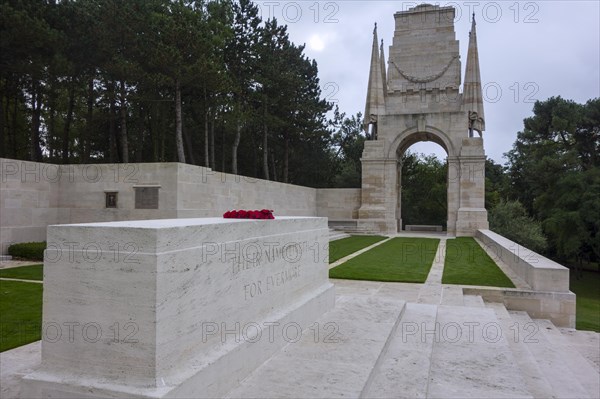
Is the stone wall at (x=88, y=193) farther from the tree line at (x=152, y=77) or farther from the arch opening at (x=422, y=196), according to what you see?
the arch opening at (x=422, y=196)

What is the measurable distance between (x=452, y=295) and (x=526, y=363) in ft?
10.6

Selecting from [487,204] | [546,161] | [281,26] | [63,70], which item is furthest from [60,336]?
[487,204]

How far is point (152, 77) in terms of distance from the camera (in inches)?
760

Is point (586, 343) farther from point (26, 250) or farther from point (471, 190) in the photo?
point (471, 190)

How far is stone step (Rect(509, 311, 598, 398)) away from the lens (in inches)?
195

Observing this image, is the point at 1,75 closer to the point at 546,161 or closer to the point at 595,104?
the point at 546,161

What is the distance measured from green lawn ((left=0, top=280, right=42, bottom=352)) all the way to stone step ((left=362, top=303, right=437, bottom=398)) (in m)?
4.13

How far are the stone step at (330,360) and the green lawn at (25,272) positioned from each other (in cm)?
708

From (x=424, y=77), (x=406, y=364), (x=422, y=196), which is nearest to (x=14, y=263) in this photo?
(x=406, y=364)

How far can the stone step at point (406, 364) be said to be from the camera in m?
3.95

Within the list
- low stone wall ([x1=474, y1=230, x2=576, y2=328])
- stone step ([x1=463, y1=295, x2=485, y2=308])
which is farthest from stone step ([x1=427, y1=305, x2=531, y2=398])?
low stone wall ([x1=474, y1=230, x2=576, y2=328])

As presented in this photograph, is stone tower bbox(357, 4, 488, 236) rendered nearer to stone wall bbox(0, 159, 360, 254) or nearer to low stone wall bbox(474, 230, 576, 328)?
stone wall bbox(0, 159, 360, 254)

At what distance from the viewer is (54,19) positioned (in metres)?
18.6

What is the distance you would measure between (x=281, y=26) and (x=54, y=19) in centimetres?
1677
